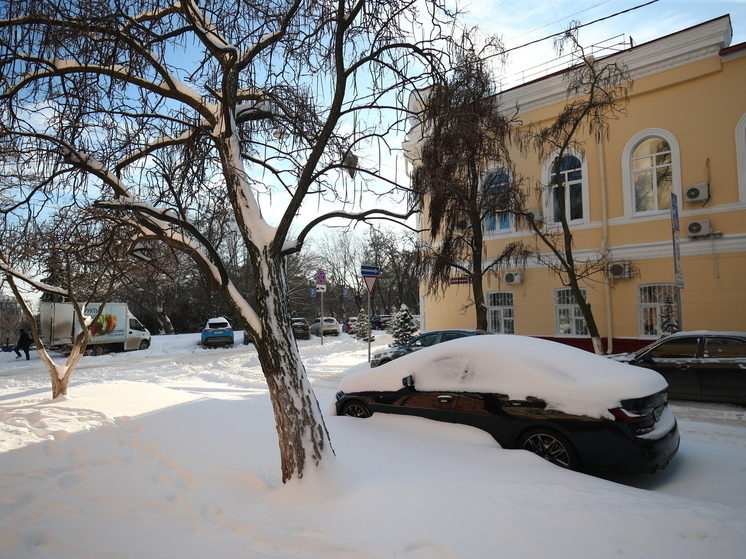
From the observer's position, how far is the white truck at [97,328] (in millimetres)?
22922

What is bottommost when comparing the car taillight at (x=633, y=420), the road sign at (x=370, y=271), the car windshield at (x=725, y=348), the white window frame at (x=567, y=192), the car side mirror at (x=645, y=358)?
the car taillight at (x=633, y=420)

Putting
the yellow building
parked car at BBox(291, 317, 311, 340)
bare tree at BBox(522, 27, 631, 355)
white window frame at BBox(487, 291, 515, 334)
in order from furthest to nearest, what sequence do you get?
parked car at BBox(291, 317, 311, 340) < white window frame at BBox(487, 291, 515, 334) < the yellow building < bare tree at BBox(522, 27, 631, 355)

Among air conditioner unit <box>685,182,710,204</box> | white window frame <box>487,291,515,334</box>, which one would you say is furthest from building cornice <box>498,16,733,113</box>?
white window frame <box>487,291,515,334</box>

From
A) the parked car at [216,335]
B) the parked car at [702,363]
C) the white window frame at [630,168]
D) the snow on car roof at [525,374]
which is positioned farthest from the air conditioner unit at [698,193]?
the parked car at [216,335]

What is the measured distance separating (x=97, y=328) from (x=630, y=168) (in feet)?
77.4

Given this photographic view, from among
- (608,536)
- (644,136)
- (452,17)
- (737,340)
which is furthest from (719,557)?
(644,136)

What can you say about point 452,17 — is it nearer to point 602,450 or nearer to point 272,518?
point 602,450

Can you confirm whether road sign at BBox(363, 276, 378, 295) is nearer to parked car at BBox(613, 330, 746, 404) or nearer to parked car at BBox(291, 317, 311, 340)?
parked car at BBox(613, 330, 746, 404)

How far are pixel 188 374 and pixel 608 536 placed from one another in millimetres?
15618

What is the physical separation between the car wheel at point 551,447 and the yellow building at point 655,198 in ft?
32.5

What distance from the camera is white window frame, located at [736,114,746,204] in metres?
13.4

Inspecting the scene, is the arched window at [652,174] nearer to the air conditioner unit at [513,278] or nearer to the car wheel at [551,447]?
the air conditioner unit at [513,278]

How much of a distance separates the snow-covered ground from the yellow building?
814cm

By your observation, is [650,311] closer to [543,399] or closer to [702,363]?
[702,363]
